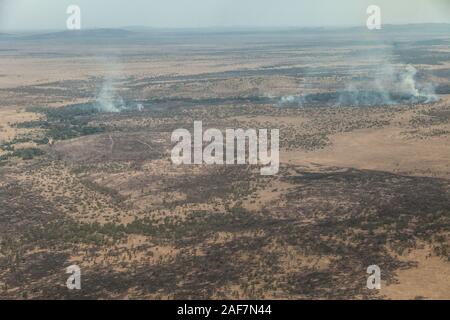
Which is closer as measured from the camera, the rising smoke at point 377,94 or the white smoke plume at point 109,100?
the white smoke plume at point 109,100

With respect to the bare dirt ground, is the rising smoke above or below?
above

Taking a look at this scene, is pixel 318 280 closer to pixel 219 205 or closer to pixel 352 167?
pixel 219 205

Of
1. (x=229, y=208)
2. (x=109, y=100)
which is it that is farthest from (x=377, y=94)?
(x=229, y=208)

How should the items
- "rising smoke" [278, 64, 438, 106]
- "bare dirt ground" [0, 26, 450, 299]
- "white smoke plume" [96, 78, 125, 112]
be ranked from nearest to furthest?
→ "bare dirt ground" [0, 26, 450, 299] < "white smoke plume" [96, 78, 125, 112] < "rising smoke" [278, 64, 438, 106]

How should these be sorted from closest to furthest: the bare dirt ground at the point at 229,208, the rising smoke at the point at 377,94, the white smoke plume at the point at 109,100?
1. the bare dirt ground at the point at 229,208
2. the white smoke plume at the point at 109,100
3. the rising smoke at the point at 377,94

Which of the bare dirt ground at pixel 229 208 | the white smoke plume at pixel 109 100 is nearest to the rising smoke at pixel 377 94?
the bare dirt ground at pixel 229 208

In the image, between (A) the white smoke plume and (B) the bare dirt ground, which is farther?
(A) the white smoke plume

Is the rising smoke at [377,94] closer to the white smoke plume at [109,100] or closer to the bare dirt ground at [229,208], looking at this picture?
the bare dirt ground at [229,208]

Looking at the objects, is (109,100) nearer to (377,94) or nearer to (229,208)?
(377,94)

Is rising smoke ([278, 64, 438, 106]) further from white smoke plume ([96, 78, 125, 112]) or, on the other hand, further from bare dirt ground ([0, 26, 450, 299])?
white smoke plume ([96, 78, 125, 112])

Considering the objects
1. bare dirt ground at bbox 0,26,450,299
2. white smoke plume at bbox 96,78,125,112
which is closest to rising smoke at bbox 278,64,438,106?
bare dirt ground at bbox 0,26,450,299

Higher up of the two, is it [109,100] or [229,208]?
[109,100]

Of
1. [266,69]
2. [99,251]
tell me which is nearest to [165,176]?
[99,251]
